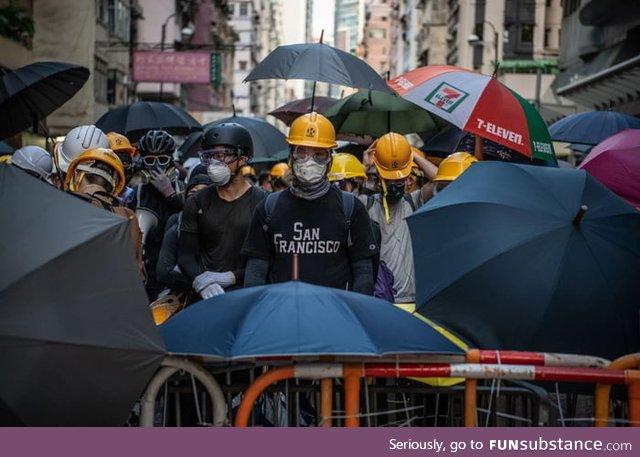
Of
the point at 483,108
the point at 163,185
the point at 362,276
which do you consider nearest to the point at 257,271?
the point at 362,276

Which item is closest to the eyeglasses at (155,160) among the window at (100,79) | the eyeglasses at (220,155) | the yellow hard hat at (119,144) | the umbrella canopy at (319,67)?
the yellow hard hat at (119,144)

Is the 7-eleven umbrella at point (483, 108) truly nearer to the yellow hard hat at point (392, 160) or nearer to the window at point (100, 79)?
the yellow hard hat at point (392, 160)

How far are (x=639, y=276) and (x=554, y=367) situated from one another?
0.84 meters

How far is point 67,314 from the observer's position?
12.7ft

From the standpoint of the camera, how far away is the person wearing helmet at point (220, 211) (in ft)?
23.0

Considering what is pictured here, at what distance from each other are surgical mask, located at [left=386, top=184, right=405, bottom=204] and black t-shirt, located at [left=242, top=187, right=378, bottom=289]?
1394mm

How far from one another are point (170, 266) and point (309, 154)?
62.4 inches

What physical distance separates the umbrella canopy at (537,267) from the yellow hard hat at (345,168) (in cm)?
549

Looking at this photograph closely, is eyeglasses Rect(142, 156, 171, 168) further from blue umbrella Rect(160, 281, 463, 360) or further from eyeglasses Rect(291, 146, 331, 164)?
blue umbrella Rect(160, 281, 463, 360)

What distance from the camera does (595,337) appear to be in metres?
4.93

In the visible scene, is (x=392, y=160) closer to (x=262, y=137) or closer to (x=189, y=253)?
(x=189, y=253)

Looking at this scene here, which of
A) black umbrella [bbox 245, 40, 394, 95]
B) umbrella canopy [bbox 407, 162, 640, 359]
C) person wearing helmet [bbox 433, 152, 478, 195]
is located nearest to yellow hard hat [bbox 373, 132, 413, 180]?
person wearing helmet [bbox 433, 152, 478, 195]
